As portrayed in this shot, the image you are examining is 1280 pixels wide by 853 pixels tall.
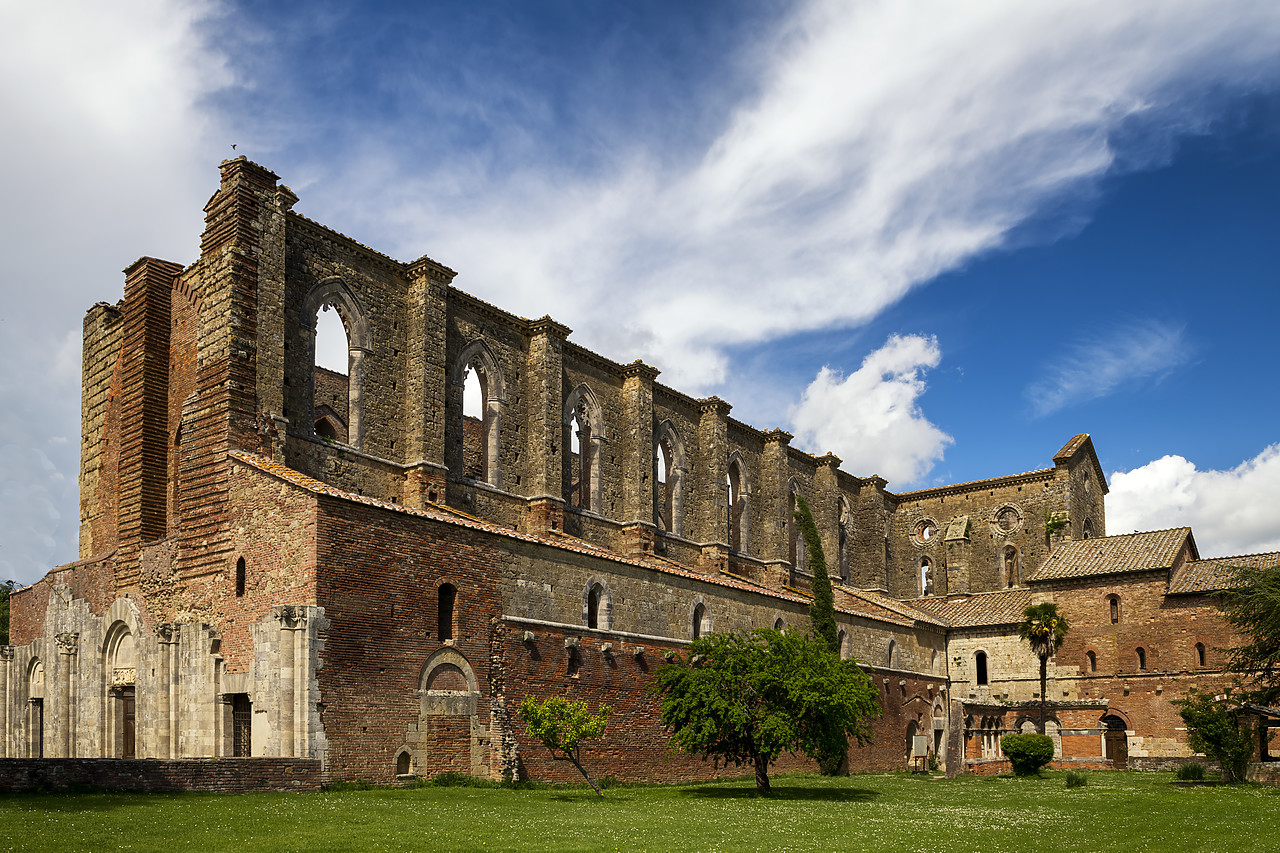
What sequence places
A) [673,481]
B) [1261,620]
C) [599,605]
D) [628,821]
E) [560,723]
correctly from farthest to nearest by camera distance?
[673,481] < [1261,620] < [599,605] < [560,723] < [628,821]

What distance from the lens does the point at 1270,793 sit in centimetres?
2712

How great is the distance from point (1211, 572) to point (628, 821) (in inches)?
1441

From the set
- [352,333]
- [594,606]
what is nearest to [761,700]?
[594,606]

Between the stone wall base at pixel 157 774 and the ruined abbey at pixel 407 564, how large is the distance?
402mm

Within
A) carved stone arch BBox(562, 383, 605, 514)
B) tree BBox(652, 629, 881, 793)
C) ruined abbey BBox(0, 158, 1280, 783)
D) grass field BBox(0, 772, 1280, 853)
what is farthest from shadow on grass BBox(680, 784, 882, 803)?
carved stone arch BBox(562, 383, 605, 514)

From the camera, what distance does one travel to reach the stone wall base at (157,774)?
17.4m

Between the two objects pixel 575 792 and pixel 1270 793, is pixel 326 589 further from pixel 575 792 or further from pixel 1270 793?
pixel 1270 793

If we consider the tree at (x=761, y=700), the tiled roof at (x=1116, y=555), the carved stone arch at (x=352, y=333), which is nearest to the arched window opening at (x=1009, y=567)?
the tiled roof at (x=1116, y=555)

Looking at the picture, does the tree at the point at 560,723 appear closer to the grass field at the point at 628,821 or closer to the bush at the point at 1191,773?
the grass field at the point at 628,821

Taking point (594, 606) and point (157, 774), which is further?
point (594, 606)

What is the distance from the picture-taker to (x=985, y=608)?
172 feet

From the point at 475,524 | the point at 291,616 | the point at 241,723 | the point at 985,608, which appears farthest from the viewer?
the point at 985,608

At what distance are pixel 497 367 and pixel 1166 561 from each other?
30369mm

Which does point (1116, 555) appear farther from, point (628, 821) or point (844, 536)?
point (628, 821)
